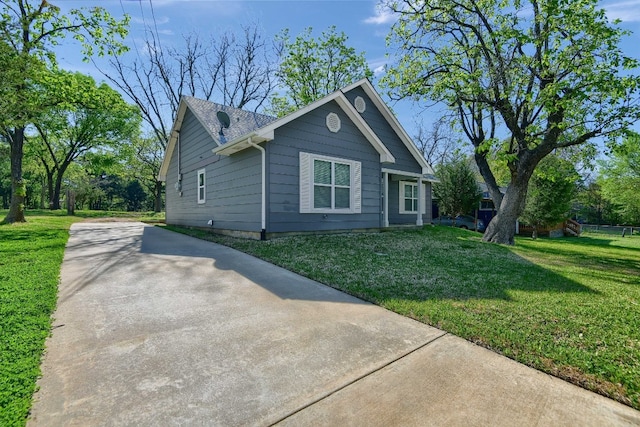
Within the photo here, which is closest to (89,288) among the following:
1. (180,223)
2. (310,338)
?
(310,338)

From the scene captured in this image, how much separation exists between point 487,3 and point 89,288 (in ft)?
42.6

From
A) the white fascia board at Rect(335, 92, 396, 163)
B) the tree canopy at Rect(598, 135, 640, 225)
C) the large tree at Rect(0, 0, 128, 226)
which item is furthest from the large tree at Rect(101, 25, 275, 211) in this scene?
the tree canopy at Rect(598, 135, 640, 225)

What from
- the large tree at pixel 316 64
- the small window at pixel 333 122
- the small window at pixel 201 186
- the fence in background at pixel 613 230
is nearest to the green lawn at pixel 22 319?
the small window at pixel 201 186

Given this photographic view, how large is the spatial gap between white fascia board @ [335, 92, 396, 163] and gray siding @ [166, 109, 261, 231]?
3.22m

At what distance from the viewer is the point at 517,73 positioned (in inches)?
384

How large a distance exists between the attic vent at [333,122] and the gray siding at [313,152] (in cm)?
12

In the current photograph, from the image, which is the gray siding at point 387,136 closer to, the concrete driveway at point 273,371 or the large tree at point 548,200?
the large tree at point 548,200

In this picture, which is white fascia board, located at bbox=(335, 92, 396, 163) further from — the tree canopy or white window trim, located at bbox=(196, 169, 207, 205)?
the tree canopy

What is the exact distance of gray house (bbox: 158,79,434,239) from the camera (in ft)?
27.2

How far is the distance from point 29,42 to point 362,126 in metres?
12.3

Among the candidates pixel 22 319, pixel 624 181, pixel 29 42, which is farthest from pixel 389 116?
pixel 624 181

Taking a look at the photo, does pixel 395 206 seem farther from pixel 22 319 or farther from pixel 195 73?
pixel 195 73

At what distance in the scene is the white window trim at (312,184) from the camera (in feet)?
28.7

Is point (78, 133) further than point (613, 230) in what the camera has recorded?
No
